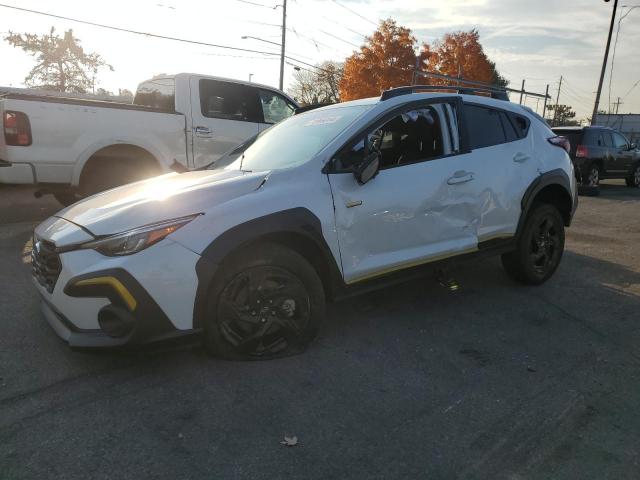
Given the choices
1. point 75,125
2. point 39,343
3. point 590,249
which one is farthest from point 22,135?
point 590,249

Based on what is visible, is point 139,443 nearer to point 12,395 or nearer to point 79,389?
point 79,389

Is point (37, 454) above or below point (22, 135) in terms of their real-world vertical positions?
below

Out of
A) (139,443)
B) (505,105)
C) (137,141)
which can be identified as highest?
(505,105)

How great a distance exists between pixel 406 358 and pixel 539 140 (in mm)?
2675

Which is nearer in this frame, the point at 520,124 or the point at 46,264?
the point at 46,264

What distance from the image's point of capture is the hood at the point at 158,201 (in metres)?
2.76

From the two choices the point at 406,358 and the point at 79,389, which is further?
the point at 406,358

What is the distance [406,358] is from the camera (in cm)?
326

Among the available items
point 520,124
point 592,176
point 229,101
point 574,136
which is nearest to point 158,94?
point 229,101

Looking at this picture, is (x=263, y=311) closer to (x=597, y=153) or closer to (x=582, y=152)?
(x=582, y=152)

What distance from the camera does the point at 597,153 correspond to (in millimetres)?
13148

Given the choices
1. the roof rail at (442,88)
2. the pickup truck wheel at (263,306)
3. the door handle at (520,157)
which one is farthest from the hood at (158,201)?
the door handle at (520,157)

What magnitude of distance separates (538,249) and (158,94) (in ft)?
19.6

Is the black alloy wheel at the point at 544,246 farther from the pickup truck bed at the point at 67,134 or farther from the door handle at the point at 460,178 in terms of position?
the pickup truck bed at the point at 67,134
